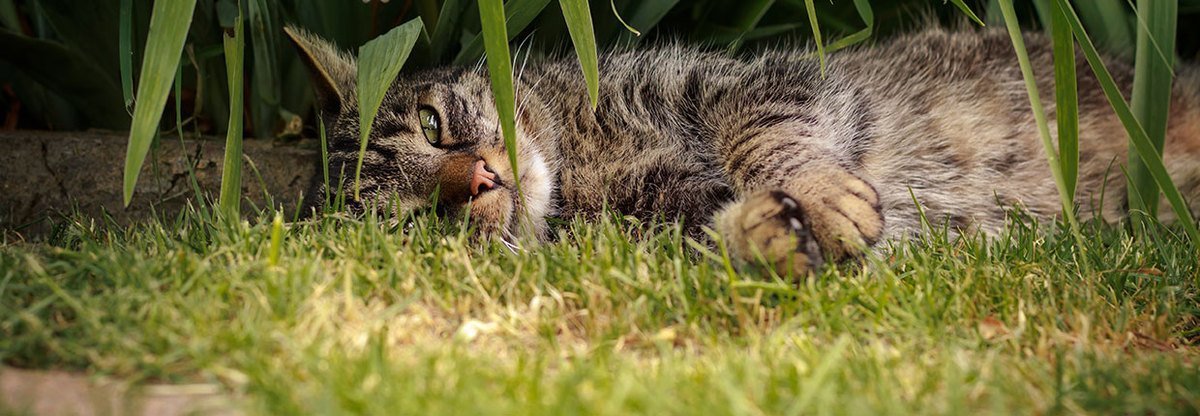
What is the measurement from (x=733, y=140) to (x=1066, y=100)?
697mm

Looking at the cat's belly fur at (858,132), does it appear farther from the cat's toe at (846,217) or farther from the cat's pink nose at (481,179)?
the cat's pink nose at (481,179)

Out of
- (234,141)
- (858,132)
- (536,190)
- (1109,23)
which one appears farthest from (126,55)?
(1109,23)

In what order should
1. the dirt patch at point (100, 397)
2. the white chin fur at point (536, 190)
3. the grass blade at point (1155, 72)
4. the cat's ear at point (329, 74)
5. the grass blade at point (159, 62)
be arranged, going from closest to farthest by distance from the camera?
the dirt patch at point (100, 397)
the grass blade at point (159, 62)
the grass blade at point (1155, 72)
the white chin fur at point (536, 190)
the cat's ear at point (329, 74)

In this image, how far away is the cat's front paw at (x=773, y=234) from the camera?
1622 mm

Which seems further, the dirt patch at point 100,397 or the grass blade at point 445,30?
the grass blade at point 445,30

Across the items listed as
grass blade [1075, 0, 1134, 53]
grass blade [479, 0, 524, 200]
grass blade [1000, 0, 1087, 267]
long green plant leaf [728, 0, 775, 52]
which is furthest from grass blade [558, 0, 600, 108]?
grass blade [1075, 0, 1134, 53]

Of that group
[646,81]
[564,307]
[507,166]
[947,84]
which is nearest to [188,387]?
[564,307]

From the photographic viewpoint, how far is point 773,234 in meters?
1.66

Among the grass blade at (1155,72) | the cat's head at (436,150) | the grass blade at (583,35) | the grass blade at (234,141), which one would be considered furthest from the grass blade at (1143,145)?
the grass blade at (234,141)

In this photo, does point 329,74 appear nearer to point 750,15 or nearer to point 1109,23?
point 750,15

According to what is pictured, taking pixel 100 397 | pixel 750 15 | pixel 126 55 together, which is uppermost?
pixel 126 55

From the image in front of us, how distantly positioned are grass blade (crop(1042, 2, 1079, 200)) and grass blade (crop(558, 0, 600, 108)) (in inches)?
33.7

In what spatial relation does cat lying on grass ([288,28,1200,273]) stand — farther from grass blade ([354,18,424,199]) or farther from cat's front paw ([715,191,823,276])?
grass blade ([354,18,424,199])

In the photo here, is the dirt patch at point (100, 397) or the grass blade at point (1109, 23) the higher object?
the grass blade at point (1109, 23)
